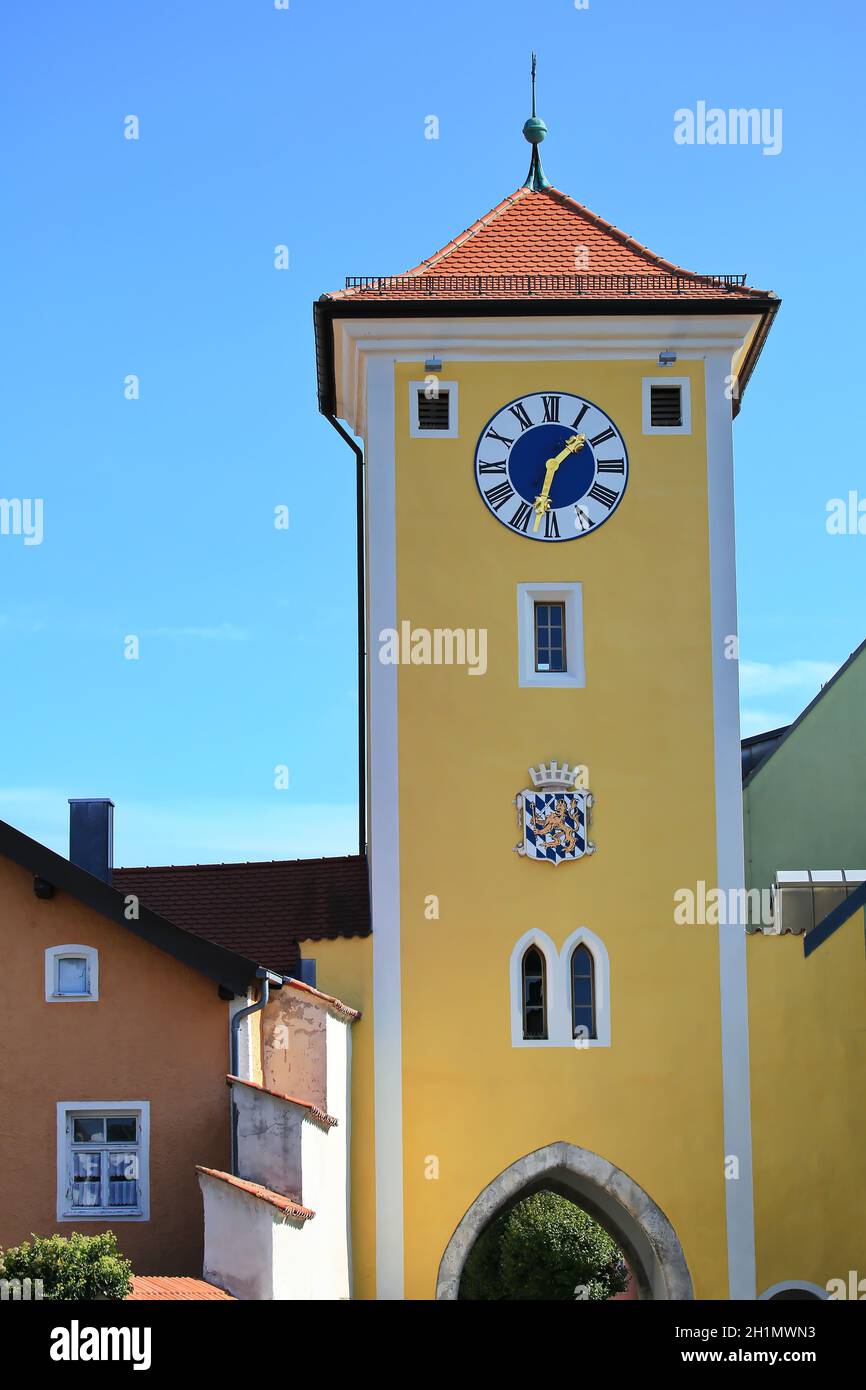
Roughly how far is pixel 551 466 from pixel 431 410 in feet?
5.43

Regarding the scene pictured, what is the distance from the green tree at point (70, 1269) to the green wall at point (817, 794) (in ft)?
49.2

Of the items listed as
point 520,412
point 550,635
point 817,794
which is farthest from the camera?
point 817,794

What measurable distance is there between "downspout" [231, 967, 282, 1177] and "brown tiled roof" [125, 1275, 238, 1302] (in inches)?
57.6

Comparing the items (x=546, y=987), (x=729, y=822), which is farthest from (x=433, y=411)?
(x=546, y=987)

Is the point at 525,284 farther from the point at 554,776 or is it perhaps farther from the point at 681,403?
the point at 554,776

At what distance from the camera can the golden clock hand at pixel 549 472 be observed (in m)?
25.7

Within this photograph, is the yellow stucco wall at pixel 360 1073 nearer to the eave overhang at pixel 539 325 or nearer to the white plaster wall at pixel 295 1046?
the white plaster wall at pixel 295 1046

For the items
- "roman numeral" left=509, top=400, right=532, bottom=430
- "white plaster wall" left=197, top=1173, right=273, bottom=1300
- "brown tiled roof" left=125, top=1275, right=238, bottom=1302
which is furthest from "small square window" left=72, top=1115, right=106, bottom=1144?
"roman numeral" left=509, top=400, right=532, bottom=430

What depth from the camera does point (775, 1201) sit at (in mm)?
24422

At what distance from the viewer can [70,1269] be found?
1606cm

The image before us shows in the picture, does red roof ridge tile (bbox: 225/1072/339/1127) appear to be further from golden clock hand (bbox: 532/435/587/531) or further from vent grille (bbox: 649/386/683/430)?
vent grille (bbox: 649/386/683/430)

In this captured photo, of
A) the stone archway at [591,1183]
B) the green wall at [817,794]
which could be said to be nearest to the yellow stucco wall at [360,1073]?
the stone archway at [591,1183]

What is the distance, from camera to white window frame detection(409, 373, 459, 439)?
2589 centimetres
